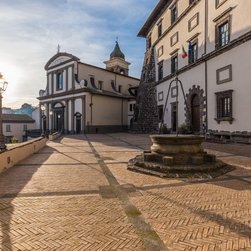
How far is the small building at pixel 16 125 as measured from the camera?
48969 millimetres

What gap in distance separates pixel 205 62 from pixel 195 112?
4731mm

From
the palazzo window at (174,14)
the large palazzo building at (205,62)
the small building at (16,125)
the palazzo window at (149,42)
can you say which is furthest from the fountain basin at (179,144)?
the small building at (16,125)

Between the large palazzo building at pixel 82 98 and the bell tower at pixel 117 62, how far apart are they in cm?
638

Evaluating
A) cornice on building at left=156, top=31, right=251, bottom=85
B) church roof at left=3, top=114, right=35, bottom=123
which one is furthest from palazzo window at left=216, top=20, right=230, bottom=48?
church roof at left=3, top=114, right=35, bottom=123

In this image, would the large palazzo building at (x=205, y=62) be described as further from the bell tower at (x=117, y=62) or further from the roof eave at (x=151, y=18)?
the bell tower at (x=117, y=62)

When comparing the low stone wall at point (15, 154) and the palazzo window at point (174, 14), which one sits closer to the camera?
the low stone wall at point (15, 154)

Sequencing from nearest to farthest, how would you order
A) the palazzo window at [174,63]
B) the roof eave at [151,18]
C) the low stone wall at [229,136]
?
1. the low stone wall at [229,136]
2. the palazzo window at [174,63]
3. the roof eave at [151,18]

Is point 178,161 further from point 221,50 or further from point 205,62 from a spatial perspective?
point 205,62

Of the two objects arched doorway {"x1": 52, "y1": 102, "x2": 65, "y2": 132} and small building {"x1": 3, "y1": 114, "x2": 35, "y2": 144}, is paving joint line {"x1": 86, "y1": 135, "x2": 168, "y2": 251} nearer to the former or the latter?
arched doorway {"x1": 52, "y1": 102, "x2": 65, "y2": 132}

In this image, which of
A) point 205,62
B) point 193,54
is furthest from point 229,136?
point 193,54

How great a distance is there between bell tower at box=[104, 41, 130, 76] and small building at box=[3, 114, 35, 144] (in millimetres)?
20214

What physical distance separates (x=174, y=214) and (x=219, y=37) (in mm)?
17475

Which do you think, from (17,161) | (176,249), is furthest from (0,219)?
(17,161)

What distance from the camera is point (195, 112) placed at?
22703 mm
